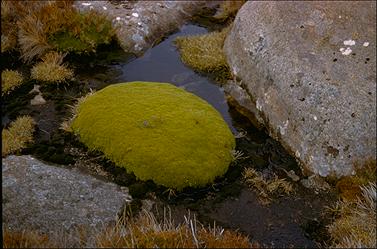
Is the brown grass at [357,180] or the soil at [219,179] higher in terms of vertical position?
the brown grass at [357,180]

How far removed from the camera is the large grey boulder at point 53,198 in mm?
8148

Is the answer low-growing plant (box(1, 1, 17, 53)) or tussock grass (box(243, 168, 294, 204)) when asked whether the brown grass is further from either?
low-growing plant (box(1, 1, 17, 53))

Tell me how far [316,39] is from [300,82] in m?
1.33

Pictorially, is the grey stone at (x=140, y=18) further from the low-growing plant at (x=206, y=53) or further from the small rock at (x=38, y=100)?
the small rock at (x=38, y=100)

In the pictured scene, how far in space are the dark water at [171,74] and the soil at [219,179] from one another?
3 cm

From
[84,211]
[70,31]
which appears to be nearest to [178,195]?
[84,211]

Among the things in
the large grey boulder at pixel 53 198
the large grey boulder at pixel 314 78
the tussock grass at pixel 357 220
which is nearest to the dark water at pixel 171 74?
the large grey boulder at pixel 314 78

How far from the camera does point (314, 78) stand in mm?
10539

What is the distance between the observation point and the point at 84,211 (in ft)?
27.9

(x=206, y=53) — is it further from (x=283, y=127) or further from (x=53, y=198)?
(x=53, y=198)

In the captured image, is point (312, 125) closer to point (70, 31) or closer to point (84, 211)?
point (84, 211)

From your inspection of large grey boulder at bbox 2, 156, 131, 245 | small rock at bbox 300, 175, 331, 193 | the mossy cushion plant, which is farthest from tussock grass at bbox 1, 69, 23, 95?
small rock at bbox 300, 175, 331, 193

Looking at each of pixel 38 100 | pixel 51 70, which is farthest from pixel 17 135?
pixel 51 70

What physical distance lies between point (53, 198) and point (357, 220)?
17.4 ft
